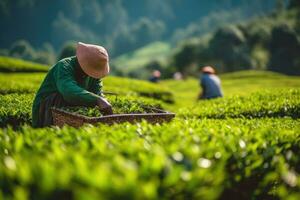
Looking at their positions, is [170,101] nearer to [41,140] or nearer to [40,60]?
[41,140]

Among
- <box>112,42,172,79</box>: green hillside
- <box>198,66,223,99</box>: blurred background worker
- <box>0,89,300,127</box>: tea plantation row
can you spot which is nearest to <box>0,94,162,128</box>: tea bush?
<box>0,89,300,127</box>: tea plantation row

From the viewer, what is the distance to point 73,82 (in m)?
6.39

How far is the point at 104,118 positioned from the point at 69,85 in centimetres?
94

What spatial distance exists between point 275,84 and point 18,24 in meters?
164

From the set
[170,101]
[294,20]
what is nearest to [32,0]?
[294,20]

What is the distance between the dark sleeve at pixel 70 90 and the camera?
618 centimetres

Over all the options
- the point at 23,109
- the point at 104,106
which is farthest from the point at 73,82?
the point at 23,109

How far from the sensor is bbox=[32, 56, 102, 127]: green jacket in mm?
6207

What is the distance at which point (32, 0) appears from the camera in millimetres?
187500

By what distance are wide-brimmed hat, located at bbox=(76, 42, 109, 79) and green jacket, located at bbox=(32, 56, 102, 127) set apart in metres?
0.20

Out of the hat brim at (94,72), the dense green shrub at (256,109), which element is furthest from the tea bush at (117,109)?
the dense green shrub at (256,109)

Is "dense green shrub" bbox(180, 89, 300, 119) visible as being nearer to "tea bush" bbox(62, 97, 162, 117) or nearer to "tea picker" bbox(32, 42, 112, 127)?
"tea bush" bbox(62, 97, 162, 117)

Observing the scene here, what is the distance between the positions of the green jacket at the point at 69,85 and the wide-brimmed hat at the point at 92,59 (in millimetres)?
202

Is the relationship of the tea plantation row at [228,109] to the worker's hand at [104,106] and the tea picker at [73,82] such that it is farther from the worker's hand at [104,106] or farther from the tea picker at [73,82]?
the worker's hand at [104,106]
